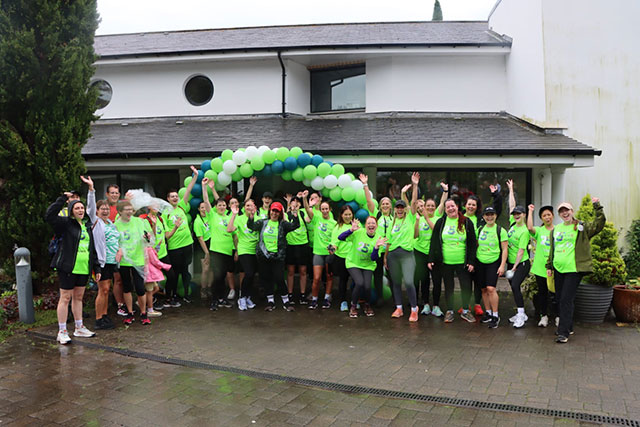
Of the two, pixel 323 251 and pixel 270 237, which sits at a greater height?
pixel 270 237

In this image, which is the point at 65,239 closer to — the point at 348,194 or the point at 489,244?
the point at 348,194

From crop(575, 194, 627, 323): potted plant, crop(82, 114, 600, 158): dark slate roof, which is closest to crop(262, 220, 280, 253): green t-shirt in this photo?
crop(82, 114, 600, 158): dark slate roof

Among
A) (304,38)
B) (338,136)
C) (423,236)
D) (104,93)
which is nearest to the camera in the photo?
(423,236)

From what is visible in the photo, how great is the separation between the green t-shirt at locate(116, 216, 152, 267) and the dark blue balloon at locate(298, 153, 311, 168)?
9.05ft

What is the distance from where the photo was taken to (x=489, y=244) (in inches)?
279

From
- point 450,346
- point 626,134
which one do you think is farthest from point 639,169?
point 450,346

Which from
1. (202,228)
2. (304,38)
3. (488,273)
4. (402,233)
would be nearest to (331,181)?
(402,233)

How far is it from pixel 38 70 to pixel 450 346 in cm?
751

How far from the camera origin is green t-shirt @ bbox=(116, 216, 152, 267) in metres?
6.98

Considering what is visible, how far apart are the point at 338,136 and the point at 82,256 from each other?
608 centimetres

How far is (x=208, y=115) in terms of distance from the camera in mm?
13023

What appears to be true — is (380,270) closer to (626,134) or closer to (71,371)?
(71,371)

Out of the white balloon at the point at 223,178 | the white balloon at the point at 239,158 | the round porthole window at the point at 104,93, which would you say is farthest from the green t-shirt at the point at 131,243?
the round porthole window at the point at 104,93

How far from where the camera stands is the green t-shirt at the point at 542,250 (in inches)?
268
